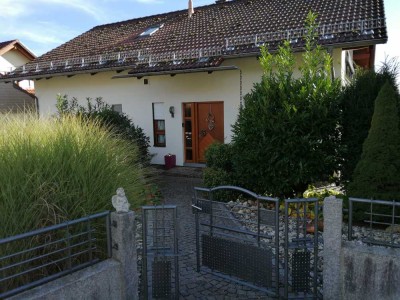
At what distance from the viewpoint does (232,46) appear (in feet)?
35.1

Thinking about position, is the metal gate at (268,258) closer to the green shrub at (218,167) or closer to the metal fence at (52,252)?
the metal fence at (52,252)

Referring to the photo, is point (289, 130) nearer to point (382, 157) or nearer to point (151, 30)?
point (382, 157)

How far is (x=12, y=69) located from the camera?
70.2ft

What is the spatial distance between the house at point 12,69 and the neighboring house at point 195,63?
5.05 meters

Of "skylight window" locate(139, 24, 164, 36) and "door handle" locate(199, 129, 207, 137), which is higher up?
"skylight window" locate(139, 24, 164, 36)

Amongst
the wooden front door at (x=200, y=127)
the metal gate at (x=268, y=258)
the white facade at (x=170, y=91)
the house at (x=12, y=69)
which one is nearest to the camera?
the metal gate at (x=268, y=258)

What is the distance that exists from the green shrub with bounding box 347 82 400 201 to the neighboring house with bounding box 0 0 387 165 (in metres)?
3.61

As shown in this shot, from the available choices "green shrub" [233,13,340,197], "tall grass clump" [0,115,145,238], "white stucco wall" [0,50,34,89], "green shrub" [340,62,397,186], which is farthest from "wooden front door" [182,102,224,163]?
"white stucco wall" [0,50,34,89]

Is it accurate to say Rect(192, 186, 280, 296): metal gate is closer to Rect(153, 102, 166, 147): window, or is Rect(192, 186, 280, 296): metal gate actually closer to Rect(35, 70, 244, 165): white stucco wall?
Rect(35, 70, 244, 165): white stucco wall

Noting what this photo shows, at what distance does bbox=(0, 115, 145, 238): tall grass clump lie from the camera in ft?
10.9

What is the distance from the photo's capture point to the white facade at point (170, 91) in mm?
10688

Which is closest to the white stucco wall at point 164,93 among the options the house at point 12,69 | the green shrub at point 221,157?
the green shrub at point 221,157

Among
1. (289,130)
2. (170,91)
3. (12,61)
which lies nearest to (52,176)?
(289,130)

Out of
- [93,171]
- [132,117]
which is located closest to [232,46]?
[132,117]
